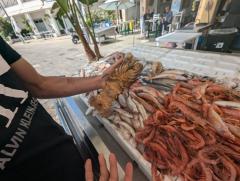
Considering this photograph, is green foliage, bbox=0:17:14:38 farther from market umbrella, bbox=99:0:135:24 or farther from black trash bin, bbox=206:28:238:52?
black trash bin, bbox=206:28:238:52

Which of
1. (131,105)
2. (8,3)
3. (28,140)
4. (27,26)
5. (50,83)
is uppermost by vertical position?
(8,3)

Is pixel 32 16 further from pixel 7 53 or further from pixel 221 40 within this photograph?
pixel 7 53

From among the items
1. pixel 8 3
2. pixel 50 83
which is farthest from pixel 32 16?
pixel 50 83

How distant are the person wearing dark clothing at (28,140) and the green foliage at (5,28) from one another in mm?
28225

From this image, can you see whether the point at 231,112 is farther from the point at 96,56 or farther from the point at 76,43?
the point at 76,43

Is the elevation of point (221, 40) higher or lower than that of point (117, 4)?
A: lower

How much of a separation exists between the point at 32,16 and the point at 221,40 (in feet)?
84.5

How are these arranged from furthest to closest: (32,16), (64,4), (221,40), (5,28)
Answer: (5,28) → (32,16) → (221,40) → (64,4)

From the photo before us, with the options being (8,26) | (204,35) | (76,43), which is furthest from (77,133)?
(8,26)

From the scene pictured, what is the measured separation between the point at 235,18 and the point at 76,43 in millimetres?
10505

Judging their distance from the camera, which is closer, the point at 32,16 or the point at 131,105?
the point at 131,105

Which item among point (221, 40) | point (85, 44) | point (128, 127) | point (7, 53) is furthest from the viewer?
point (221, 40)

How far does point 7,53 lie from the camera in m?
0.95

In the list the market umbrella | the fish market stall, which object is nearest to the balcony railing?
the market umbrella
